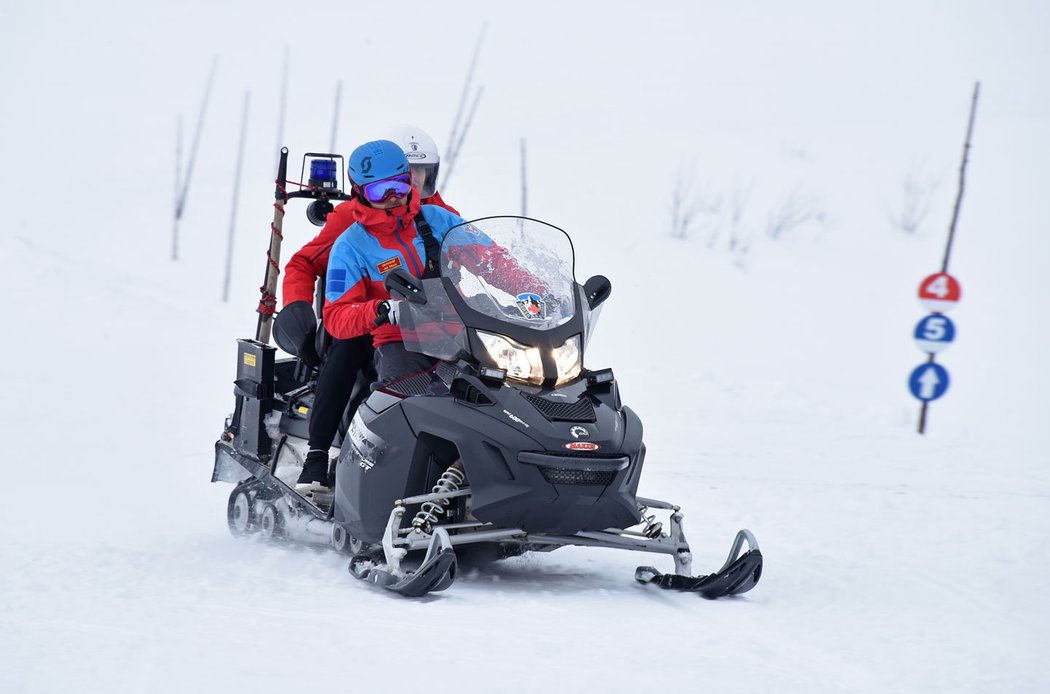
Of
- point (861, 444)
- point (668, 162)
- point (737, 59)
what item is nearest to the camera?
point (861, 444)

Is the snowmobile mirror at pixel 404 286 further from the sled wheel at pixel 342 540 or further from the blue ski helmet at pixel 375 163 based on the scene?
the sled wheel at pixel 342 540

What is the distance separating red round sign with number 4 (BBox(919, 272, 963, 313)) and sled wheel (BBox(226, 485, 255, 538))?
6063 mm

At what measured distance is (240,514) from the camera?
21.5ft

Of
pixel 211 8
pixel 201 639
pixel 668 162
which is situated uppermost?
pixel 211 8

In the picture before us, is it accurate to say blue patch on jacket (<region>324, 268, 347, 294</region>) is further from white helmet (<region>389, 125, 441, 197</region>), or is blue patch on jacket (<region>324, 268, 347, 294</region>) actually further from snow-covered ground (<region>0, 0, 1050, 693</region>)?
white helmet (<region>389, 125, 441, 197</region>)

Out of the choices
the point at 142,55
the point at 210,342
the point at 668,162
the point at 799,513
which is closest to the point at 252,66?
the point at 142,55

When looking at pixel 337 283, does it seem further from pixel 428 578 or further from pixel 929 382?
pixel 929 382

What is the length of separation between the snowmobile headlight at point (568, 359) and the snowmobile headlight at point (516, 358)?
89mm

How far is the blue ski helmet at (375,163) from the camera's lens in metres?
5.82

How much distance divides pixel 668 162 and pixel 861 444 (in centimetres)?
1579

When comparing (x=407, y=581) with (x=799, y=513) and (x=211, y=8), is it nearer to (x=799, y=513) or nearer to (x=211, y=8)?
(x=799, y=513)

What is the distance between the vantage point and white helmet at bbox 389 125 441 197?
7.11m

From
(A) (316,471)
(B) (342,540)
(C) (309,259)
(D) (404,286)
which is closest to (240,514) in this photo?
(A) (316,471)

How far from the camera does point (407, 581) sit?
4945 millimetres
